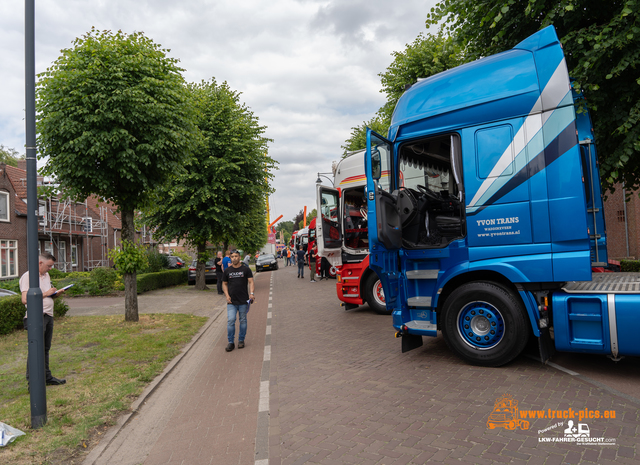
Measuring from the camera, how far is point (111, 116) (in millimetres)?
9078

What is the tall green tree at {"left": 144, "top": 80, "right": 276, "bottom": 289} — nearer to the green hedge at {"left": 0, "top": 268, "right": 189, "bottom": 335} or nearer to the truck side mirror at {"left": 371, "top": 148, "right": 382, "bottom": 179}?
the green hedge at {"left": 0, "top": 268, "right": 189, "bottom": 335}

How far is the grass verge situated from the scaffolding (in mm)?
17928

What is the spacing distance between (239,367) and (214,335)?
10.1 feet

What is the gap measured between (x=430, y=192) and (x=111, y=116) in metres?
6.68

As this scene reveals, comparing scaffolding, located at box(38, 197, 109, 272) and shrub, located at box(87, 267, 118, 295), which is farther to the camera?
scaffolding, located at box(38, 197, 109, 272)

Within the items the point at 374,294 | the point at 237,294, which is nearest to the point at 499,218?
the point at 237,294

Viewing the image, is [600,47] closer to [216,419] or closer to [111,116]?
[216,419]

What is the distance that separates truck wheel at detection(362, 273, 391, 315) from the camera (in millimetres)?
10242

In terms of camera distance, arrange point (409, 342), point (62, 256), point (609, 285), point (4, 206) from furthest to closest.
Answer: point (62, 256), point (4, 206), point (409, 342), point (609, 285)

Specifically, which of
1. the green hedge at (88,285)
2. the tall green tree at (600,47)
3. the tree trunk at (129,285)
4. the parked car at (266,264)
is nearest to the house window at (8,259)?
the green hedge at (88,285)

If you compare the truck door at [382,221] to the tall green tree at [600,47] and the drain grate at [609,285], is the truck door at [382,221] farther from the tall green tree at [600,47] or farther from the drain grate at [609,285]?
the tall green tree at [600,47]

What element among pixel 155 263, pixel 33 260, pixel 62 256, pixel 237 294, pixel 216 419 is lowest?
pixel 216 419

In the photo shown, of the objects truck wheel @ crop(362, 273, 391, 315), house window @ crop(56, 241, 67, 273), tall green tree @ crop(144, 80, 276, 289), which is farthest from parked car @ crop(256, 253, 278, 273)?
truck wheel @ crop(362, 273, 391, 315)

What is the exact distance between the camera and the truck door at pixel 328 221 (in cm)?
1172
